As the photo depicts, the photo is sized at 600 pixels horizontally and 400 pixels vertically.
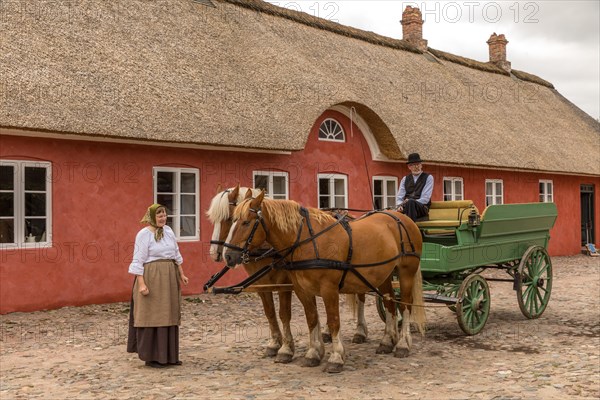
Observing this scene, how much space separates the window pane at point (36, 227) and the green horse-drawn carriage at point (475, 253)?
5186 mm

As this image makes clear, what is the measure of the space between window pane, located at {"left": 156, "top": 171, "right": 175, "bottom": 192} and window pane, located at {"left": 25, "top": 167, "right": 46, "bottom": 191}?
190 centimetres

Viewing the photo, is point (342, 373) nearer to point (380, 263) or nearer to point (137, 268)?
point (380, 263)

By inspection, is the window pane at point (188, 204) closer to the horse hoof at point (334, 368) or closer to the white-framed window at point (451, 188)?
the horse hoof at point (334, 368)

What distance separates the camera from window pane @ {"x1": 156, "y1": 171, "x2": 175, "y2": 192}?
10.4m

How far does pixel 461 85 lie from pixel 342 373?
15145 millimetres

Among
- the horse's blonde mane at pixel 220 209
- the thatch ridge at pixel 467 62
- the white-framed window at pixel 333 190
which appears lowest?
the horse's blonde mane at pixel 220 209

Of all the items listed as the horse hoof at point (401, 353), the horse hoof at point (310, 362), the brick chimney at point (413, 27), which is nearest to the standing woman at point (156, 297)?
the horse hoof at point (310, 362)

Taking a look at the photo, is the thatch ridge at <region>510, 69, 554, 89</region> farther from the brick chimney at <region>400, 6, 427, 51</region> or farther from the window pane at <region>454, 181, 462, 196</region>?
the window pane at <region>454, 181, 462, 196</region>

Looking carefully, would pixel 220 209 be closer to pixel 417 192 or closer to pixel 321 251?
pixel 321 251

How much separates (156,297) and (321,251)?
1706 millimetres

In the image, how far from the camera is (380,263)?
609 cm

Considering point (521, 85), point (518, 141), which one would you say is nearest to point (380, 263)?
point (518, 141)

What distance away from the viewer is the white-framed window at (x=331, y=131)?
12.7 m

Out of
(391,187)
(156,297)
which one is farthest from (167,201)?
(391,187)
